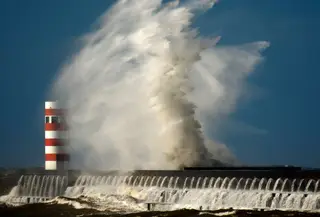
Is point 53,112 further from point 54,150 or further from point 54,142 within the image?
point 54,150

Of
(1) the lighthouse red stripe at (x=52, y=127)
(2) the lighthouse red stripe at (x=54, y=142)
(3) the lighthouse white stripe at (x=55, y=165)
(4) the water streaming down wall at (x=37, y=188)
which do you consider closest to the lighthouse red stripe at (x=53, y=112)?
(1) the lighthouse red stripe at (x=52, y=127)

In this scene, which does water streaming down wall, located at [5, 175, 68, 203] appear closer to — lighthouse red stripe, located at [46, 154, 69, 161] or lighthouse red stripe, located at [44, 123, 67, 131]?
lighthouse red stripe, located at [46, 154, 69, 161]

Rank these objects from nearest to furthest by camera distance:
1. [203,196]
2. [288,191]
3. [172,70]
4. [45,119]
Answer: [288,191]
[203,196]
[172,70]
[45,119]

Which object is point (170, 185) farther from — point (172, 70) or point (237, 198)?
point (172, 70)

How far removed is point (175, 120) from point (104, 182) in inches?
329

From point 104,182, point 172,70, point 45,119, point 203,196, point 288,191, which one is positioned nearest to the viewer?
point 288,191

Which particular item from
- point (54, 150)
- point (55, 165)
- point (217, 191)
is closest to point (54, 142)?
point (54, 150)

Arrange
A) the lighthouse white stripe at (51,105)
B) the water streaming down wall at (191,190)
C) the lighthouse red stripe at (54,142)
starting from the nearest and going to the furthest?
the water streaming down wall at (191,190)
the lighthouse red stripe at (54,142)
the lighthouse white stripe at (51,105)

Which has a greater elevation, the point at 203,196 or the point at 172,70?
the point at 172,70

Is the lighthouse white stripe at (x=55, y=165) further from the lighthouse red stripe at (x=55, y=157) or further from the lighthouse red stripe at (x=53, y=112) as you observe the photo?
the lighthouse red stripe at (x=53, y=112)

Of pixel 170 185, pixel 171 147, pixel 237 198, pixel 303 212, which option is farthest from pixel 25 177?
pixel 303 212

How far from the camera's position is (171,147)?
69375 mm

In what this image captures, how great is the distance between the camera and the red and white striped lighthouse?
7419 centimetres

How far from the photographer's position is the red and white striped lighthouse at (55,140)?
74.2 m
